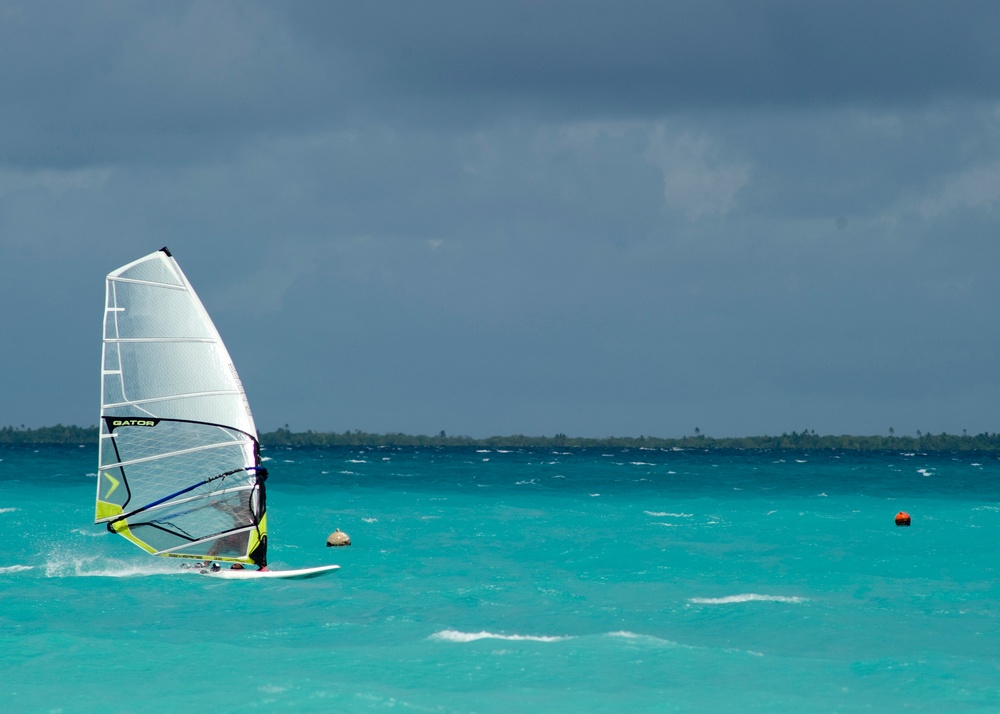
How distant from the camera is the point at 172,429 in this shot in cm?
2547

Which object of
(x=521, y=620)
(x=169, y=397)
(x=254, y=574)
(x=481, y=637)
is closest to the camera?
(x=481, y=637)

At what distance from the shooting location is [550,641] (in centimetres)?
2077

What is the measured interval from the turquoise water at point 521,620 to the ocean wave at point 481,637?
9cm

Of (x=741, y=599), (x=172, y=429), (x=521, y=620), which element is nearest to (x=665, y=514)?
(x=741, y=599)

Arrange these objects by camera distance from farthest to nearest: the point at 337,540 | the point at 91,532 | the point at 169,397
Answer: the point at 91,532 < the point at 337,540 < the point at 169,397

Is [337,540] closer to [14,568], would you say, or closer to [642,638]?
[14,568]

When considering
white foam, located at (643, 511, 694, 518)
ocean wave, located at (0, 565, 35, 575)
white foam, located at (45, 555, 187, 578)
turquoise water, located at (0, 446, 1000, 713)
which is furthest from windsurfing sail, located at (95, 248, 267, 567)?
white foam, located at (643, 511, 694, 518)

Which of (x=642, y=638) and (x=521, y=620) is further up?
(x=642, y=638)

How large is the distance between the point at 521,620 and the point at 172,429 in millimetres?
9979

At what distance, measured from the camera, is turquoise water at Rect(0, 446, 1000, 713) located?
17.2 m

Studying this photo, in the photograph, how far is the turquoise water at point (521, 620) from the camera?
1717 cm

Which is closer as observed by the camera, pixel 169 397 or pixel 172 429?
pixel 169 397

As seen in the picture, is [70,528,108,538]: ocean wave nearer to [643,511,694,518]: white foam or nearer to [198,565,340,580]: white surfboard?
[198,565,340,580]: white surfboard

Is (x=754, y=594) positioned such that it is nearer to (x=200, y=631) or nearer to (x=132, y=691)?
(x=200, y=631)
